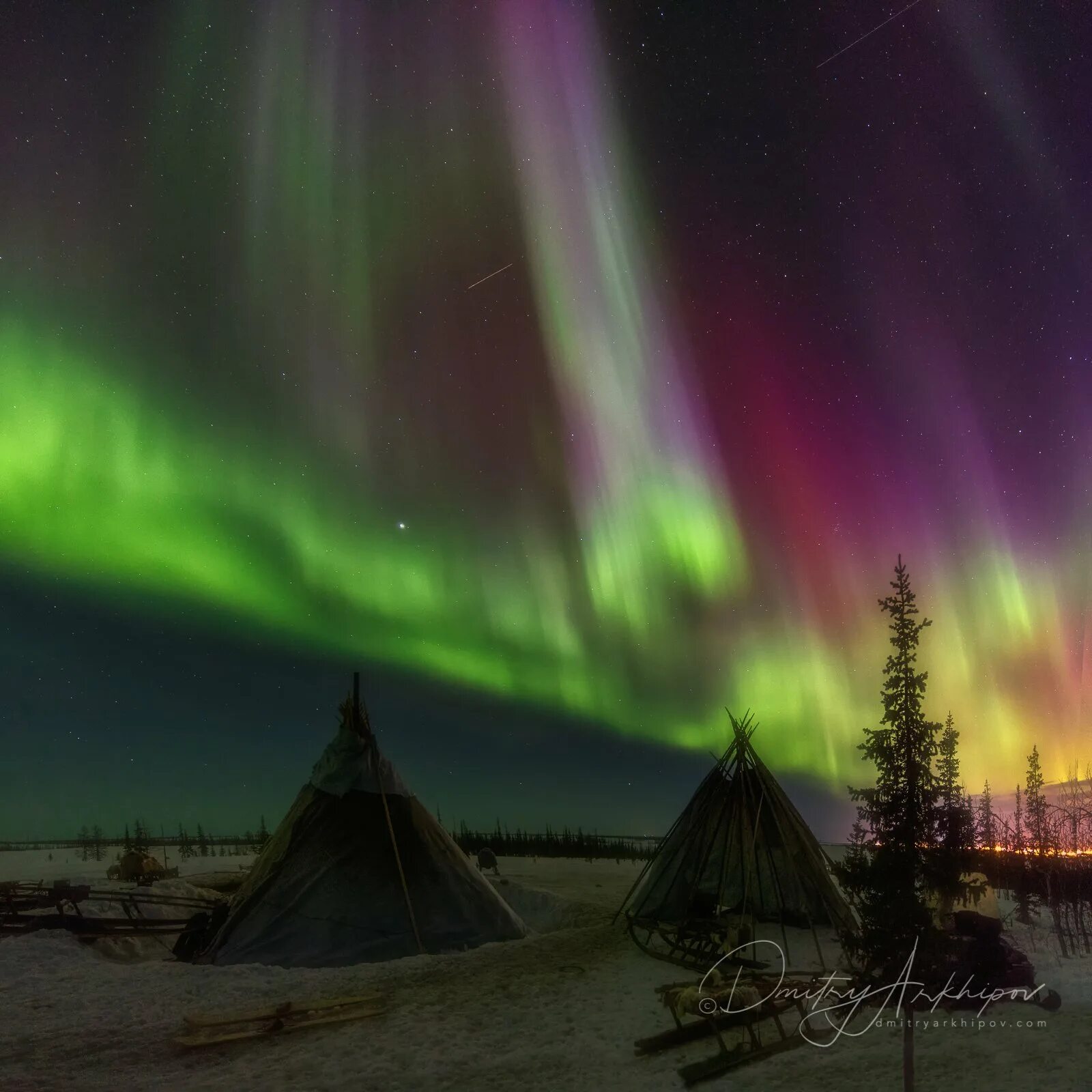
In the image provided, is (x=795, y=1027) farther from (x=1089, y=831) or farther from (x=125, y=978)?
(x=1089, y=831)

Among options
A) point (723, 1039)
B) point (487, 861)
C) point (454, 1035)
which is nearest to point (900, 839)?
point (723, 1039)

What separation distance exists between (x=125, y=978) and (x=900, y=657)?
12.9 meters

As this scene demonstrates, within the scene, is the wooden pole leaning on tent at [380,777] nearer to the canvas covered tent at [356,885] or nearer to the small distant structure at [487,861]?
the canvas covered tent at [356,885]

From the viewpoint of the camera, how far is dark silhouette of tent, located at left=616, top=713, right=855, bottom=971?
50.0 ft

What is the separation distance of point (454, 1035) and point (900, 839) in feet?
19.9

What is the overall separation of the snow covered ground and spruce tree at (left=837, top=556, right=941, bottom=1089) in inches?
59.8

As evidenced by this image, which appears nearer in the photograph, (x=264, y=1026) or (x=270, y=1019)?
(x=264, y=1026)

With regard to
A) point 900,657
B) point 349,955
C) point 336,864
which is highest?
point 900,657

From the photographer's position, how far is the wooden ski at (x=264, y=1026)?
32.2 feet

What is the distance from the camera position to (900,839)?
27.4 ft

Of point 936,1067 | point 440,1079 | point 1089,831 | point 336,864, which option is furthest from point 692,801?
point 1089,831

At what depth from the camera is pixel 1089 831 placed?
21406mm

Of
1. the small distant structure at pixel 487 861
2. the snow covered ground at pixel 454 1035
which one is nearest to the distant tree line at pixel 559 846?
the small distant structure at pixel 487 861

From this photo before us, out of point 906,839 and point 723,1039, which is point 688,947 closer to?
Result: point 723,1039
